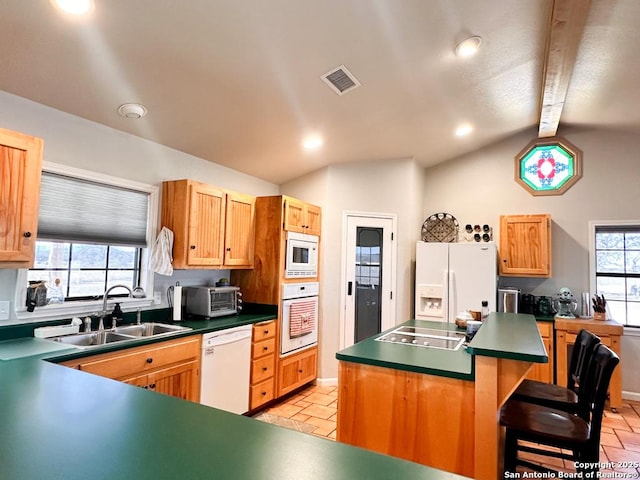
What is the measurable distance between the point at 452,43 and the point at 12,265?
3174 millimetres

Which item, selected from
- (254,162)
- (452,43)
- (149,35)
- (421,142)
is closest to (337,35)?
(452,43)

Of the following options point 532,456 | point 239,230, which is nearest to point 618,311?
point 532,456

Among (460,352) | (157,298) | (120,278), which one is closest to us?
(460,352)

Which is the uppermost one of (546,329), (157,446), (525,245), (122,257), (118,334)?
(525,245)

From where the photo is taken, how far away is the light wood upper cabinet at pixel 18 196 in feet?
6.82

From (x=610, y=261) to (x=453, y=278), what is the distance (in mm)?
1928

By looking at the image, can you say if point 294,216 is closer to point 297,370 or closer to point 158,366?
point 297,370

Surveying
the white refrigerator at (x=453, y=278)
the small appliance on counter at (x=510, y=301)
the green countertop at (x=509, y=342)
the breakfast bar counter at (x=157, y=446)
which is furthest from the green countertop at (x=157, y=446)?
the small appliance on counter at (x=510, y=301)

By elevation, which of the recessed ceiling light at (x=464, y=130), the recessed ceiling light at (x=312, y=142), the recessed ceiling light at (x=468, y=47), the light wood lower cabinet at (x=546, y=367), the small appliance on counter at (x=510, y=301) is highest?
the recessed ceiling light at (x=468, y=47)

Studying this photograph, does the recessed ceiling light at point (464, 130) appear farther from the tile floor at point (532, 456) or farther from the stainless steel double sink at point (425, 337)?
the tile floor at point (532, 456)

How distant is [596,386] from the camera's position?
192 cm

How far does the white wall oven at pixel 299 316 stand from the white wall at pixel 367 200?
0.40 meters

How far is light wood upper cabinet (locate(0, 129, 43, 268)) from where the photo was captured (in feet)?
6.82

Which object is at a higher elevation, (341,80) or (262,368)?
(341,80)
